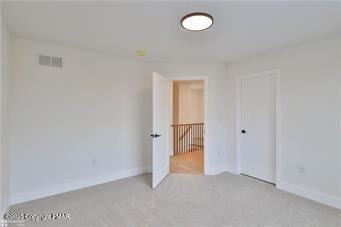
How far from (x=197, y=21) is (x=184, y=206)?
2.40 metres

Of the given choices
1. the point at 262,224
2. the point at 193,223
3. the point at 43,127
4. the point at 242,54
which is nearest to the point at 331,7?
the point at 242,54

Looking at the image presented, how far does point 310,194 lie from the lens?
3006 millimetres

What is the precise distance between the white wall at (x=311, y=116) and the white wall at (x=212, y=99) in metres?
1.04

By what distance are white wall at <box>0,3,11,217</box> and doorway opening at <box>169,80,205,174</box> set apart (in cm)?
312

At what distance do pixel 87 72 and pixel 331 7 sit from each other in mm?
3486

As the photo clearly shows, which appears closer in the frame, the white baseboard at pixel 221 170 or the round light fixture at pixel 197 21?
the round light fixture at pixel 197 21

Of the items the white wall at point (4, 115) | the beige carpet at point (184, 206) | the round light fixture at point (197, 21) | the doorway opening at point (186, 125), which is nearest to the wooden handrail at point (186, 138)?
the doorway opening at point (186, 125)

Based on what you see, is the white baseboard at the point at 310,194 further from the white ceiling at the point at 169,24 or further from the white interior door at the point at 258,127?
the white ceiling at the point at 169,24

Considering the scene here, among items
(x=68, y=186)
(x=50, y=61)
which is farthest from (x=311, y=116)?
(x=50, y=61)

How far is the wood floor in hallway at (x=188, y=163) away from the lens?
4.45 m

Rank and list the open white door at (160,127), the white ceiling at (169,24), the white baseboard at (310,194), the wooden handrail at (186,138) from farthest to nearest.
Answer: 1. the wooden handrail at (186,138)
2. the open white door at (160,127)
3. the white baseboard at (310,194)
4. the white ceiling at (169,24)

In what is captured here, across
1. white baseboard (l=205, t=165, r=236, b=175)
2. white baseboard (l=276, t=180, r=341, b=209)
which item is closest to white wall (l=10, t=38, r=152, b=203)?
white baseboard (l=205, t=165, r=236, b=175)

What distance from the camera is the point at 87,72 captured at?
349cm

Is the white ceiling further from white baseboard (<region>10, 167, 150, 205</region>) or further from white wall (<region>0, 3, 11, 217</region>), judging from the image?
white baseboard (<region>10, 167, 150, 205</region>)
